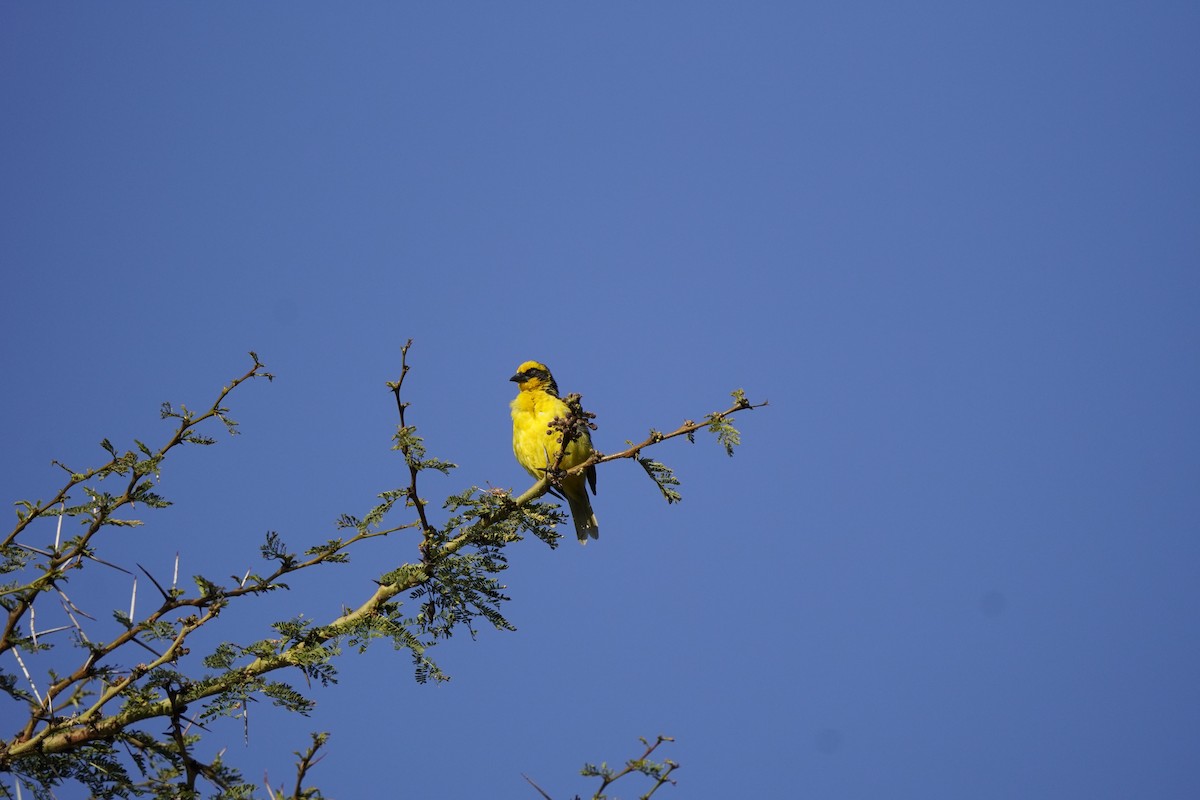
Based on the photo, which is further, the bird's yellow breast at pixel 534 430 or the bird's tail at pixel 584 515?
the bird's tail at pixel 584 515

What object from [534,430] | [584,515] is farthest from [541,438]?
[584,515]

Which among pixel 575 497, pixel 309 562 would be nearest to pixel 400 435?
pixel 309 562

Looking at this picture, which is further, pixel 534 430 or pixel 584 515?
pixel 584 515

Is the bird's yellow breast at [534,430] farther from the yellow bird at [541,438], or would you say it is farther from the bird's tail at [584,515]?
the bird's tail at [584,515]

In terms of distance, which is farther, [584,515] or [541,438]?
[584,515]

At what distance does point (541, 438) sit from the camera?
8469 mm

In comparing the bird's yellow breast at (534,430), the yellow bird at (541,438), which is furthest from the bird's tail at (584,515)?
the bird's yellow breast at (534,430)

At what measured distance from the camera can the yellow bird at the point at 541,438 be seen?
8508 mm

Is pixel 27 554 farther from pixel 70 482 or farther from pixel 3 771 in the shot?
pixel 3 771

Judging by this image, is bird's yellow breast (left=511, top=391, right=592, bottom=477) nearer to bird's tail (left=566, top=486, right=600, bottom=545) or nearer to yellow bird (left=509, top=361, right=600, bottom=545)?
yellow bird (left=509, top=361, right=600, bottom=545)

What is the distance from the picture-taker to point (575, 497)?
904cm

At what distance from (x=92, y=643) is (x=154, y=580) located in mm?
310

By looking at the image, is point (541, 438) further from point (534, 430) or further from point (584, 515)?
point (584, 515)

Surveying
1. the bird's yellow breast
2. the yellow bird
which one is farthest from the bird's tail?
the bird's yellow breast
